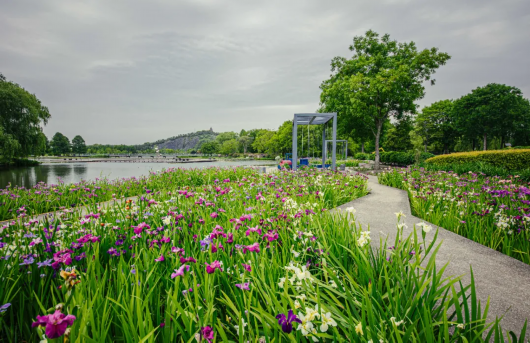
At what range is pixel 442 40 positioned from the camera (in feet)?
51.8

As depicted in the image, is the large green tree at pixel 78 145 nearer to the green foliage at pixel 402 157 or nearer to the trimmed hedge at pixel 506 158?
the green foliage at pixel 402 157

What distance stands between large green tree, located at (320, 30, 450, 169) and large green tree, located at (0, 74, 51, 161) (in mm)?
29869

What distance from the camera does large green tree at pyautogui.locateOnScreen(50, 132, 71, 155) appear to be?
234 ft

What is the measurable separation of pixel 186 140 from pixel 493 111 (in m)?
174

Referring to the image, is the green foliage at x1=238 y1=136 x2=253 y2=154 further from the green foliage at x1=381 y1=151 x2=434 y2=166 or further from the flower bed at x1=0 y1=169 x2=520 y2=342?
the flower bed at x1=0 y1=169 x2=520 y2=342

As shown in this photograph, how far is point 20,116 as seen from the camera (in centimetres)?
2278

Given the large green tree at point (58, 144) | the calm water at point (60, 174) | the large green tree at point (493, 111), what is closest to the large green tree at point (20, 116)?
the calm water at point (60, 174)

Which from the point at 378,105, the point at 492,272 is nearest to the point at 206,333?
the point at 492,272

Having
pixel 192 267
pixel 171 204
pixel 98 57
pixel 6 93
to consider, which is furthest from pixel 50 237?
pixel 6 93

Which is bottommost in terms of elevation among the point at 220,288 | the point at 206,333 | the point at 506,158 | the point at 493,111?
the point at 220,288

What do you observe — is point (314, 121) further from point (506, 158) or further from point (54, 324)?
point (54, 324)

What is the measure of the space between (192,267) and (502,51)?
29923 millimetres

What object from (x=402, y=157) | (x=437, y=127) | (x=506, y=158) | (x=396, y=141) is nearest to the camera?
(x=506, y=158)

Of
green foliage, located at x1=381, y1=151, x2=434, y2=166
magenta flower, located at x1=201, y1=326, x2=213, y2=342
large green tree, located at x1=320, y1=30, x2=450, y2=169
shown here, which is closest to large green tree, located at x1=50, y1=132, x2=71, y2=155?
large green tree, located at x1=320, y1=30, x2=450, y2=169
